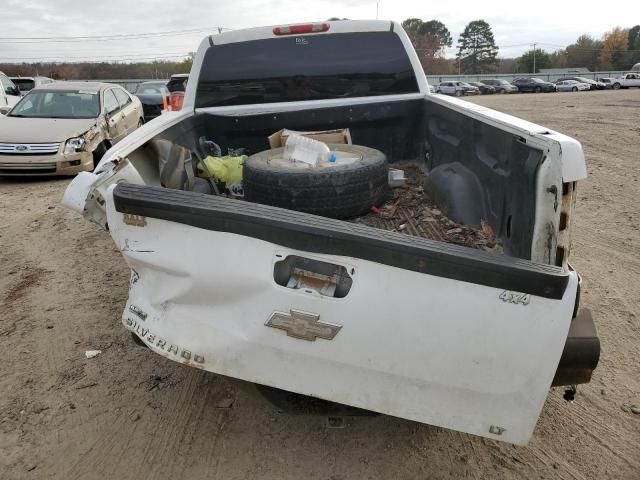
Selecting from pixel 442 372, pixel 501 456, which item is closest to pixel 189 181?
pixel 442 372

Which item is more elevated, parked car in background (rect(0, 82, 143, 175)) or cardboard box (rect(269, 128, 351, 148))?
cardboard box (rect(269, 128, 351, 148))

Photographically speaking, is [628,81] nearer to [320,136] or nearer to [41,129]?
[41,129]

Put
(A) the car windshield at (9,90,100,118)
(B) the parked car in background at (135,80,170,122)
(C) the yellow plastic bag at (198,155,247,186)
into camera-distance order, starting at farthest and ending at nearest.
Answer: (B) the parked car in background at (135,80,170,122) < (A) the car windshield at (9,90,100,118) < (C) the yellow plastic bag at (198,155,247,186)

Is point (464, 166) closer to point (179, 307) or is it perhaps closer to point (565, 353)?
point (565, 353)

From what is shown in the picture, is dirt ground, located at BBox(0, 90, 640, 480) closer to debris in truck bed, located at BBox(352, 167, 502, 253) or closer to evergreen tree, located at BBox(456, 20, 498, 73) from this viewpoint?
debris in truck bed, located at BBox(352, 167, 502, 253)

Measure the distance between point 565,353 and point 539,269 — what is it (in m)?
0.42

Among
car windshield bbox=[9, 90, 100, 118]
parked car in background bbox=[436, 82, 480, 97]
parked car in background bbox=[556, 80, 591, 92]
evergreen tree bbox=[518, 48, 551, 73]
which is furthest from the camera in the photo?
evergreen tree bbox=[518, 48, 551, 73]

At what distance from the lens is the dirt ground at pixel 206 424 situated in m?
2.71

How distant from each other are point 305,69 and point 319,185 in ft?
6.22

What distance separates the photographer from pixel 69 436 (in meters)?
2.97

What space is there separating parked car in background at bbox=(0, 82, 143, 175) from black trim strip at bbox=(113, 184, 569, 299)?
7921 millimetres

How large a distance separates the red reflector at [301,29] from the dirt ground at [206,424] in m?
2.56

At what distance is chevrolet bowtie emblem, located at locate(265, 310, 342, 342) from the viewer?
2.00 metres

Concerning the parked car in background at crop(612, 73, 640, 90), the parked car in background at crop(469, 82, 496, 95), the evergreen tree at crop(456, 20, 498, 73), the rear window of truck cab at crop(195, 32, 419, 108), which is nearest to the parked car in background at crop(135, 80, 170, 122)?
the rear window of truck cab at crop(195, 32, 419, 108)
